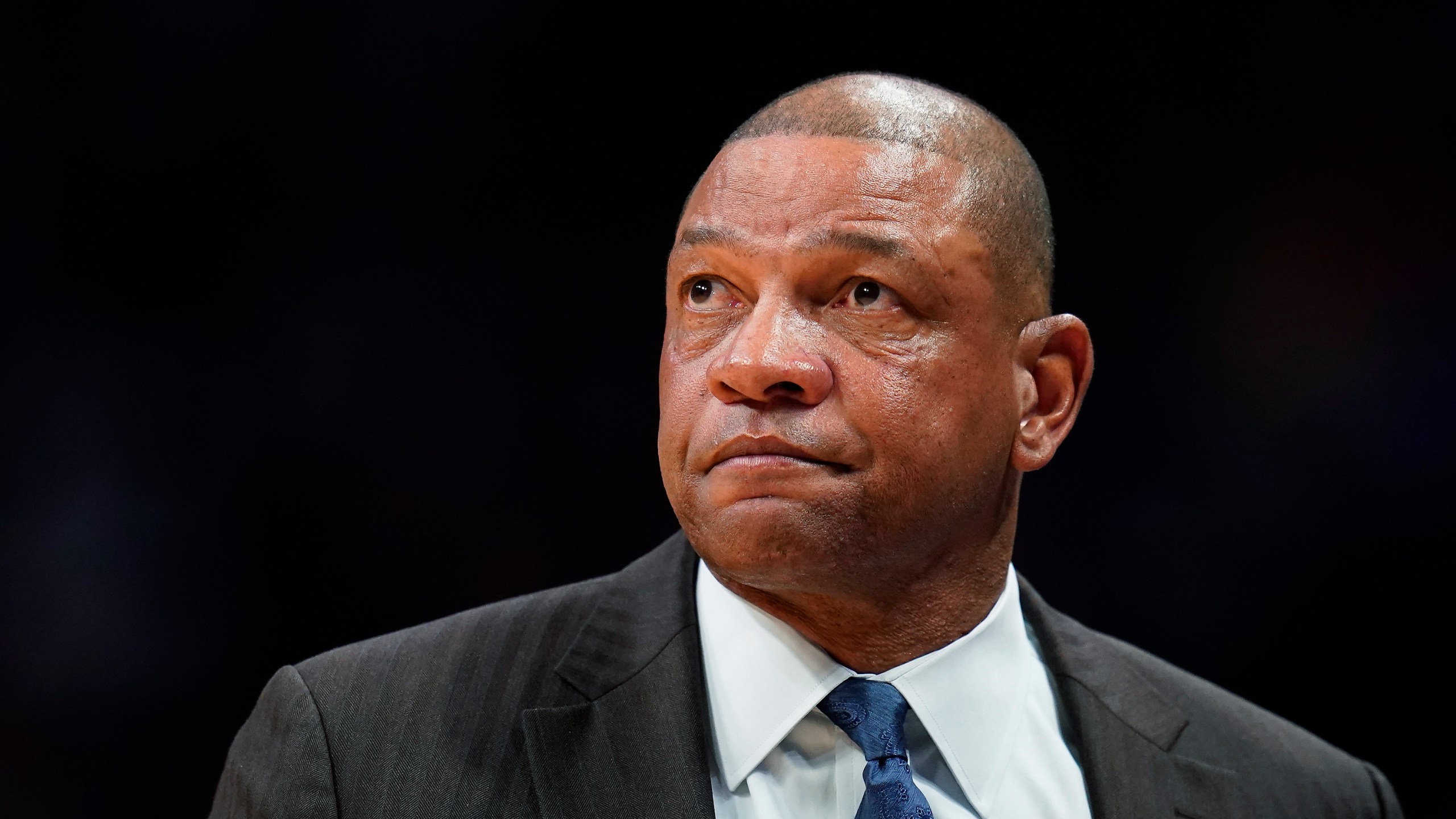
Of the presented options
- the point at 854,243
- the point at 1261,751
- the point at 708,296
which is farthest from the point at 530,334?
the point at 1261,751

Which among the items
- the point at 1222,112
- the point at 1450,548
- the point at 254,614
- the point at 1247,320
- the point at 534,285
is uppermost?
the point at 1222,112

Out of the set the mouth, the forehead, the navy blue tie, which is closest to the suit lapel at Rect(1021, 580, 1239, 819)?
the navy blue tie

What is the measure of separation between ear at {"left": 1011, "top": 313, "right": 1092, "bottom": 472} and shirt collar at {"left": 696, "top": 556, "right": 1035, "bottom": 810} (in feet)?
1.10

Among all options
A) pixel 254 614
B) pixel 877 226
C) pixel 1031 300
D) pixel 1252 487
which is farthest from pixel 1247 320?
pixel 254 614

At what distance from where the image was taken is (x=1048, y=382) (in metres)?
2.76

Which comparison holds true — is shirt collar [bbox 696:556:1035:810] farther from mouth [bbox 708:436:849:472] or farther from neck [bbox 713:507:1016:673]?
mouth [bbox 708:436:849:472]

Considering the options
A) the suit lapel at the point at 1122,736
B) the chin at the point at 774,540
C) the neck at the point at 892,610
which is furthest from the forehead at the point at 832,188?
the suit lapel at the point at 1122,736

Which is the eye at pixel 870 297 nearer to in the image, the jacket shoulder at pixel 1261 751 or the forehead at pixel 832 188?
the forehead at pixel 832 188

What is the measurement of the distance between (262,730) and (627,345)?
134 cm

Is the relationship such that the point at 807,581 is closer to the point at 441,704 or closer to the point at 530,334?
the point at 441,704

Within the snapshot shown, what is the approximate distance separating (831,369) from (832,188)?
31 centimetres

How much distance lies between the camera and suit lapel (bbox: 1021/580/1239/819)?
276cm

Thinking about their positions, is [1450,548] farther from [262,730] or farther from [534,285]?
[262,730]

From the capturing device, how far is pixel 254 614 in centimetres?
317
